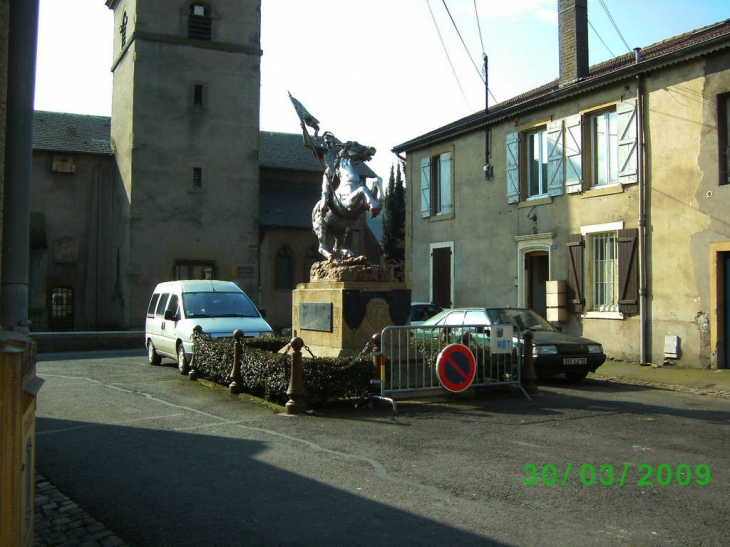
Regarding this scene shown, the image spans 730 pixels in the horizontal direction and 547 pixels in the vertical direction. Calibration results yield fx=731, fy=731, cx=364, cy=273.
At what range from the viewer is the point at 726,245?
14.8m

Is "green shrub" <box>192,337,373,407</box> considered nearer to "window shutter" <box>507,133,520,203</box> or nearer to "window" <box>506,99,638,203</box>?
"window" <box>506,99,638,203</box>

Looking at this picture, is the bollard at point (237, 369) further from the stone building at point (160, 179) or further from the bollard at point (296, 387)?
the stone building at point (160, 179)

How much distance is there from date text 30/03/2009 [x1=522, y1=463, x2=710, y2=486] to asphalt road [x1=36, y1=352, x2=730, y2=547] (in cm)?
3

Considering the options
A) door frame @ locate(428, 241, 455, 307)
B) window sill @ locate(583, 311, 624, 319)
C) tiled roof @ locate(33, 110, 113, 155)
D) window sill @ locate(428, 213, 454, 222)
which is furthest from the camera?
tiled roof @ locate(33, 110, 113, 155)

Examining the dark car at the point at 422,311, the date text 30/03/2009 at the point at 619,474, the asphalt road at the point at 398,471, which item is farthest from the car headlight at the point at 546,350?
the date text 30/03/2009 at the point at 619,474

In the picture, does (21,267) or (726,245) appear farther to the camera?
(726,245)

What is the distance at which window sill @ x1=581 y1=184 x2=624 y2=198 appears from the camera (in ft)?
56.8

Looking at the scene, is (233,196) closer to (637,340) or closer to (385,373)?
(637,340)

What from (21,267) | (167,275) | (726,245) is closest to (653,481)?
(21,267)

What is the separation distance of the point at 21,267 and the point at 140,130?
26.8 meters

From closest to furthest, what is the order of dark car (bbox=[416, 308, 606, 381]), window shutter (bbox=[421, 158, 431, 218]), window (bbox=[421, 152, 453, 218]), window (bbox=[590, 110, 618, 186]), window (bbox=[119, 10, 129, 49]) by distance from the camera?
dark car (bbox=[416, 308, 606, 381]), window (bbox=[590, 110, 618, 186]), window (bbox=[421, 152, 453, 218]), window shutter (bbox=[421, 158, 431, 218]), window (bbox=[119, 10, 129, 49])

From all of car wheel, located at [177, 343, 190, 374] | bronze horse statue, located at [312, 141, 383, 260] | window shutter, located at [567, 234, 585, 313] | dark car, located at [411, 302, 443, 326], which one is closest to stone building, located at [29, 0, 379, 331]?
dark car, located at [411, 302, 443, 326]

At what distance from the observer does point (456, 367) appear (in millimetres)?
10156

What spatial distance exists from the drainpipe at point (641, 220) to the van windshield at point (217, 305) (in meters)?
8.57
